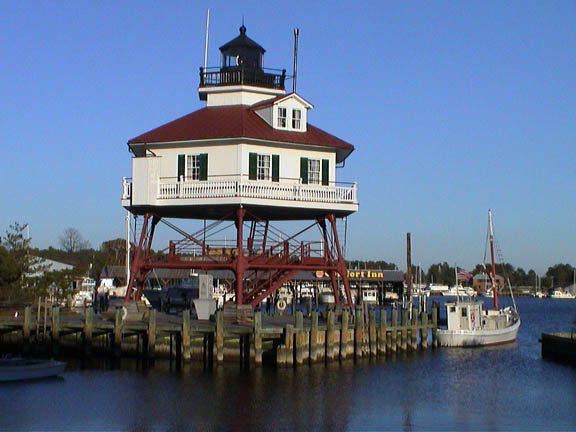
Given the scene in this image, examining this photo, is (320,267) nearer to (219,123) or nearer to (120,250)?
(219,123)

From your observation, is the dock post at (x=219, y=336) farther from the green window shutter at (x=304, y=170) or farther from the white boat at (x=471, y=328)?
the white boat at (x=471, y=328)

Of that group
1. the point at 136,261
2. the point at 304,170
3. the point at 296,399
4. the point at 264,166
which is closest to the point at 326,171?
the point at 304,170

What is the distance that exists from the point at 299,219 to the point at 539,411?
20.8 m

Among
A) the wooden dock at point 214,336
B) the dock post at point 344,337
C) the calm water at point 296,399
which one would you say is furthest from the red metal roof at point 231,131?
the calm water at point 296,399

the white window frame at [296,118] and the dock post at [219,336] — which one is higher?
the white window frame at [296,118]

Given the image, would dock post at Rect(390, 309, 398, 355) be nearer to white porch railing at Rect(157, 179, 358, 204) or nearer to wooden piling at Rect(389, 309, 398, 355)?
wooden piling at Rect(389, 309, 398, 355)

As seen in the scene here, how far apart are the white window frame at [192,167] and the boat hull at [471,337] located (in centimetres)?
1703

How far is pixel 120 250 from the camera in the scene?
132 meters

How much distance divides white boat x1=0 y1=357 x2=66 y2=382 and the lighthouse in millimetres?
9650

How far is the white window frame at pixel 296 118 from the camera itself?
47.4m

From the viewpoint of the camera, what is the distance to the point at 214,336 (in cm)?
3900

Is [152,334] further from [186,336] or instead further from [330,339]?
[330,339]

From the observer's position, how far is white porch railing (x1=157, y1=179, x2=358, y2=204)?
1742 inches

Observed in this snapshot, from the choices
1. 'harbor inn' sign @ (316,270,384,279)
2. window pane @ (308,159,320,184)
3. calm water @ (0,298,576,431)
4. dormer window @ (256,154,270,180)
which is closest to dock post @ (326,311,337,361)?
calm water @ (0,298,576,431)
